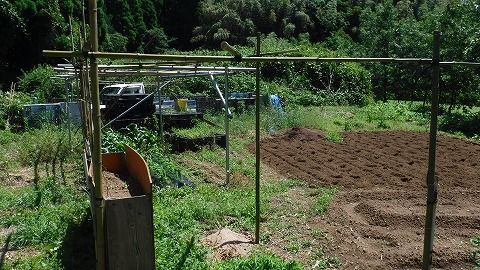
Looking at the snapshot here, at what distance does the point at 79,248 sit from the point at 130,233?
5.52 ft

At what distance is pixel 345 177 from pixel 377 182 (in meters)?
0.64

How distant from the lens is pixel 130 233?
4.49 m

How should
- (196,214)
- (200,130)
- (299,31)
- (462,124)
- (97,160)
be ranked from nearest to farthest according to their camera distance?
(97,160) < (196,214) < (200,130) < (462,124) < (299,31)

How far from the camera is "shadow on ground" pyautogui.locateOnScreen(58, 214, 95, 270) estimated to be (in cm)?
545

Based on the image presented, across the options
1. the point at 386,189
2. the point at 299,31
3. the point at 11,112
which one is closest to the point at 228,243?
the point at 386,189

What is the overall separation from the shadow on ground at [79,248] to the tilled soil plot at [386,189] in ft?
9.22

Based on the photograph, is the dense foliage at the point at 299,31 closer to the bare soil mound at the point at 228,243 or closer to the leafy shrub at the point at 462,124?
the leafy shrub at the point at 462,124

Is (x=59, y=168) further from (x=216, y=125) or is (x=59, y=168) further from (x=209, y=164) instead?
(x=216, y=125)

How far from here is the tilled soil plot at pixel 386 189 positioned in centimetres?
587

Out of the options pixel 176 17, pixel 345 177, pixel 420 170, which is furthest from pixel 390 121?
pixel 176 17

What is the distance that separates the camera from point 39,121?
48.2 feet

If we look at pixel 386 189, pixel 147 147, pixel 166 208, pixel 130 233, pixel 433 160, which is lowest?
pixel 386 189

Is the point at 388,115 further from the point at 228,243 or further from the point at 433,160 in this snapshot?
the point at 433,160


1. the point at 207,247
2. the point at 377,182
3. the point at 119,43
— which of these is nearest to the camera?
the point at 207,247
